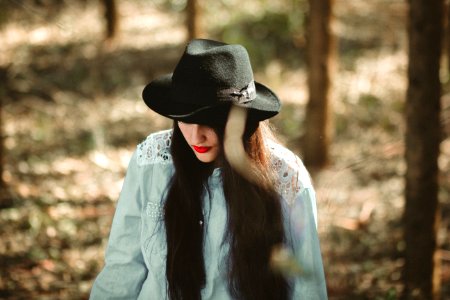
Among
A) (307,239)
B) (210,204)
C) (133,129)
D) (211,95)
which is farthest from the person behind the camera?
(133,129)

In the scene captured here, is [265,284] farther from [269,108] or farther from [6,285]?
[6,285]

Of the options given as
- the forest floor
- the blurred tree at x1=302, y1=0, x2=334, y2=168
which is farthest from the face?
the blurred tree at x1=302, y1=0, x2=334, y2=168

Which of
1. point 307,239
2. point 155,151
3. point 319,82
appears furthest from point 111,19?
point 307,239

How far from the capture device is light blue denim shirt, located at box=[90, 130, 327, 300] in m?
2.12

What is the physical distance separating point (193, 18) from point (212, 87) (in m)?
6.16

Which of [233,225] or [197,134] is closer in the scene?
[197,134]

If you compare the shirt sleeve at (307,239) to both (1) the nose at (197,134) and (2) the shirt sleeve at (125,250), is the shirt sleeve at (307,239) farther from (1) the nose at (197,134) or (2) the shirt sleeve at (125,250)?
(2) the shirt sleeve at (125,250)

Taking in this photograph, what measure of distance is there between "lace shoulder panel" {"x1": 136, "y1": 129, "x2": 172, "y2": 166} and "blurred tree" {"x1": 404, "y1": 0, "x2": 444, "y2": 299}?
6.67 ft

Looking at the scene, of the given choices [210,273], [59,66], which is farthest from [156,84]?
[59,66]

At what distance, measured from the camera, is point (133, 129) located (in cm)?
789

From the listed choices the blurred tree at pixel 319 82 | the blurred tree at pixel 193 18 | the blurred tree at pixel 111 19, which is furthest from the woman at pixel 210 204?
the blurred tree at pixel 111 19

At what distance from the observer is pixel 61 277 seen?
456 centimetres

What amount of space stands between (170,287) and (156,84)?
0.81 metres

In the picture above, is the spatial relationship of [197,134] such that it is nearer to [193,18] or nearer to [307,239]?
[307,239]
